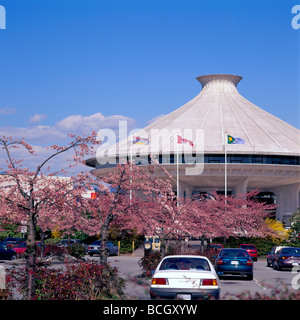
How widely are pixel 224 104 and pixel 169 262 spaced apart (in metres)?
87.7

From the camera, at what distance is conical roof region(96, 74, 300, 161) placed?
82.6m

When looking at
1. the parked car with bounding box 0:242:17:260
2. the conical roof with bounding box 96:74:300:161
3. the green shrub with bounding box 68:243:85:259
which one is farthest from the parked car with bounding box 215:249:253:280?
the conical roof with bounding box 96:74:300:161

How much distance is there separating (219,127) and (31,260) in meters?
77.1

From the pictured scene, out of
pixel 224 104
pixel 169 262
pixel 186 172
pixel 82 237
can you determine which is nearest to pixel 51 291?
pixel 169 262

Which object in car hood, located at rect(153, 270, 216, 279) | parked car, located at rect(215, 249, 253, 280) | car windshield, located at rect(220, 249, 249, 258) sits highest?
car hood, located at rect(153, 270, 216, 279)

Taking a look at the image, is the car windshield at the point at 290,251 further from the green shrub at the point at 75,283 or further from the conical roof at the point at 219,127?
the conical roof at the point at 219,127

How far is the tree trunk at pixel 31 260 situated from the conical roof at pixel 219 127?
62.7m

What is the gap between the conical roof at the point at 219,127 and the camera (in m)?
82.6

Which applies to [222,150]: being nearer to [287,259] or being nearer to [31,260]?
[287,259]

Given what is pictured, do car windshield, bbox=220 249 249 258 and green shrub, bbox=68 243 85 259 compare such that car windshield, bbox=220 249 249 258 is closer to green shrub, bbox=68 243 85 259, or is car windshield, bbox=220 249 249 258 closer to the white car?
the white car

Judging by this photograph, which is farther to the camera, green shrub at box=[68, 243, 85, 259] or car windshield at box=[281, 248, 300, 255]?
green shrub at box=[68, 243, 85, 259]

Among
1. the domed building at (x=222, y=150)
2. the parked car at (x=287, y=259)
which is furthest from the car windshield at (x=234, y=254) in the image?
the domed building at (x=222, y=150)

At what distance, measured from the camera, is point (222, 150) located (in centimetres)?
7956

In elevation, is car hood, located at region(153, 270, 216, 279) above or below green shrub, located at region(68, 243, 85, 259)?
above
